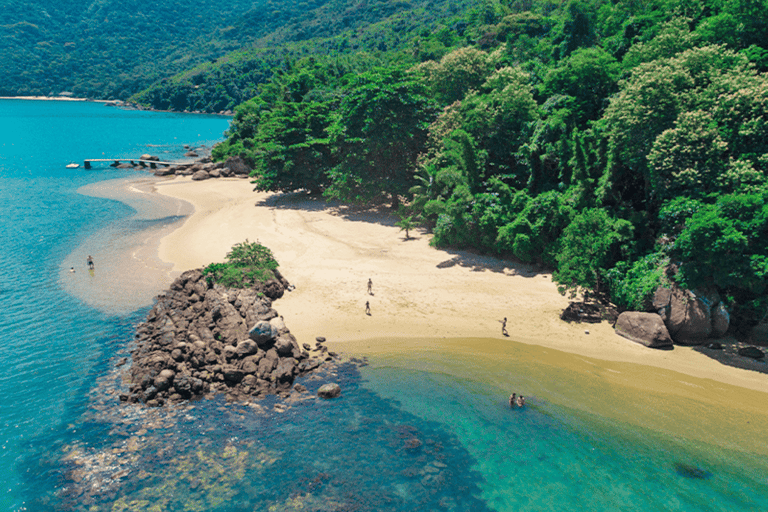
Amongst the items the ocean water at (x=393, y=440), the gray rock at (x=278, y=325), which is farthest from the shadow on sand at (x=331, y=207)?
the ocean water at (x=393, y=440)

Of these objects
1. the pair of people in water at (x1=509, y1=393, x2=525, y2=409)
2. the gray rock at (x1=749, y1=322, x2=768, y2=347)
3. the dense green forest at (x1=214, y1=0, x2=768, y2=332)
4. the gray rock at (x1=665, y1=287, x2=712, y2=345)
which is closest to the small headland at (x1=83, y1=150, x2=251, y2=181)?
the dense green forest at (x1=214, y1=0, x2=768, y2=332)

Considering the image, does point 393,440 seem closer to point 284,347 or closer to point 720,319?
point 284,347

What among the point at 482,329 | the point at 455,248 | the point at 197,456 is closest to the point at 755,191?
the point at 482,329

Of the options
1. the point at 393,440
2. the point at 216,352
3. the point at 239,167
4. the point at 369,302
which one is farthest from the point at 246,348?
the point at 239,167

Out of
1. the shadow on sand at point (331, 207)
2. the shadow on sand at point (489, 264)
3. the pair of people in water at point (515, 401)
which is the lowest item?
the pair of people in water at point (515, 401)

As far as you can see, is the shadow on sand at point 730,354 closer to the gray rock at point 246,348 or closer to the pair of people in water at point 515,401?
the pair of people in water at point 515,401

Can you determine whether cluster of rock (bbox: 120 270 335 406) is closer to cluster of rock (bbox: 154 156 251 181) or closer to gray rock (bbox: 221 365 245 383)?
gray rock (bbox: 221 365 245 383)
